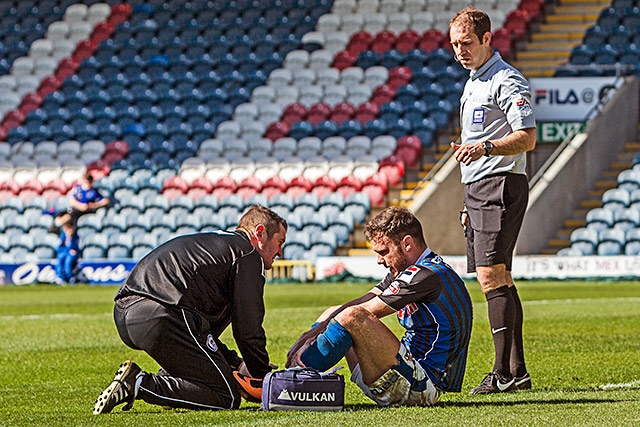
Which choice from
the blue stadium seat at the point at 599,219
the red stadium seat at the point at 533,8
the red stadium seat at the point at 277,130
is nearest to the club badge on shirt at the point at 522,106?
the blue stadium seat at the point at 599,219

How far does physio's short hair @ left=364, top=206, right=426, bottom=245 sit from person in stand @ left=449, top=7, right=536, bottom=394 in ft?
2.76

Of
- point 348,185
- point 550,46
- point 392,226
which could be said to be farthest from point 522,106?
point 550,46

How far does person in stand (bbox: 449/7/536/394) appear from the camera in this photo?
22.2 feet

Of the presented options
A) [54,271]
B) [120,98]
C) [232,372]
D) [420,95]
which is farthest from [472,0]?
[232,372]

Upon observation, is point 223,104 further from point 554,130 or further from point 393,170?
point 554,130

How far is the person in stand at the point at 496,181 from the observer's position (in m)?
6.78

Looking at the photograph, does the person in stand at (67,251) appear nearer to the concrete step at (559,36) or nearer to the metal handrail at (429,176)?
the metal handrail at (429,176)

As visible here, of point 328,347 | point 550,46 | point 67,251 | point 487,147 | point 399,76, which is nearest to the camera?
point 328,347

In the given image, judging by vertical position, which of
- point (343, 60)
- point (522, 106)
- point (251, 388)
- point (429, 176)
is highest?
point (343, 60)

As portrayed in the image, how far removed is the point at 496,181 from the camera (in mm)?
6867

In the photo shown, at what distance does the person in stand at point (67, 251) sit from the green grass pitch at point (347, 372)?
13.7 feet

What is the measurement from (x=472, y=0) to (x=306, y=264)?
8.96m

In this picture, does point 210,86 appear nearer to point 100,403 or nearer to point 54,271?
point 54,271

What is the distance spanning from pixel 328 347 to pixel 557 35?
21322mm
